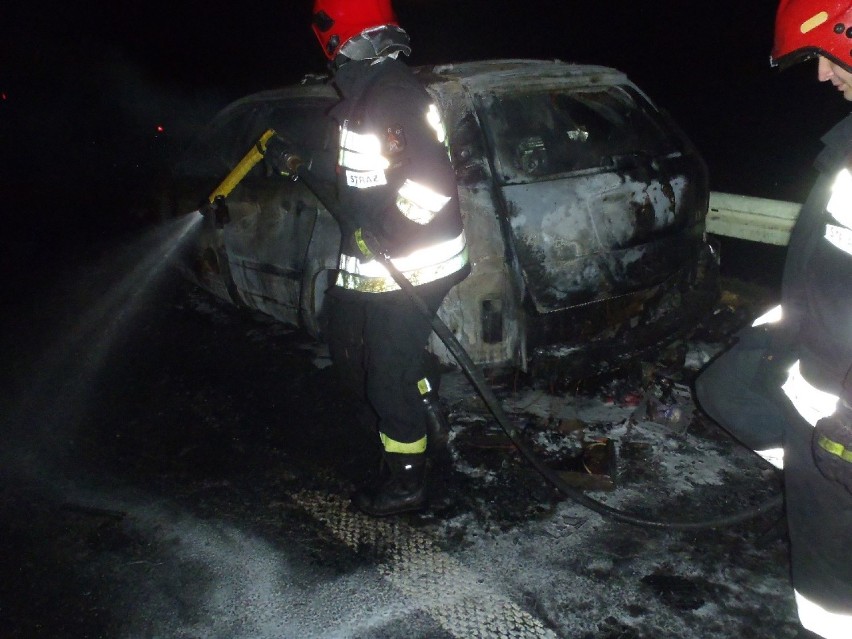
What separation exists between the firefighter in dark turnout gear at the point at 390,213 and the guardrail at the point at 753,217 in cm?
293

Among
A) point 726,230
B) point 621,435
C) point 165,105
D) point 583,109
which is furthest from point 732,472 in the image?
point 165,105

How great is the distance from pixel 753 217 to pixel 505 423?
3.07 metres

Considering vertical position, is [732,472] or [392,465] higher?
[392,465]

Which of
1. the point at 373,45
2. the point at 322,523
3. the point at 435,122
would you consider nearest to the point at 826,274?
the point at 435,122

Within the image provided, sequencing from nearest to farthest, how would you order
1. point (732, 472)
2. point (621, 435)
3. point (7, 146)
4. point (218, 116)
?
point (732, 472), point (621, 435), point (218, 116), point (7, 146)

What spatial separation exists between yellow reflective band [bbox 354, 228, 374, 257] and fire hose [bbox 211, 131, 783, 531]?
37 millimetres

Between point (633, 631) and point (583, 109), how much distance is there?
257 cm

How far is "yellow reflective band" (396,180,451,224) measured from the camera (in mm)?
2486

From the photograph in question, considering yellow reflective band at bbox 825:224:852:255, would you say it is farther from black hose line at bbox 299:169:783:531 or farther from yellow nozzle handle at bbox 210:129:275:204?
yellow nozzle handle at bbox 210:129:275:204

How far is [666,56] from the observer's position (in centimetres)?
2158

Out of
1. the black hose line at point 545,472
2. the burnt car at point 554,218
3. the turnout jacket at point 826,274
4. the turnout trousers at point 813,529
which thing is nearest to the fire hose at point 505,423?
the black hose line at point 545,472

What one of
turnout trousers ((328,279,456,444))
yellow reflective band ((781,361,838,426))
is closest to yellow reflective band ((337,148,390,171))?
turnout trousers ((328,279,456,444))

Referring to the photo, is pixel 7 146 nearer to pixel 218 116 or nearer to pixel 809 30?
pixel 218 116

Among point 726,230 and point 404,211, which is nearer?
point 404,211
